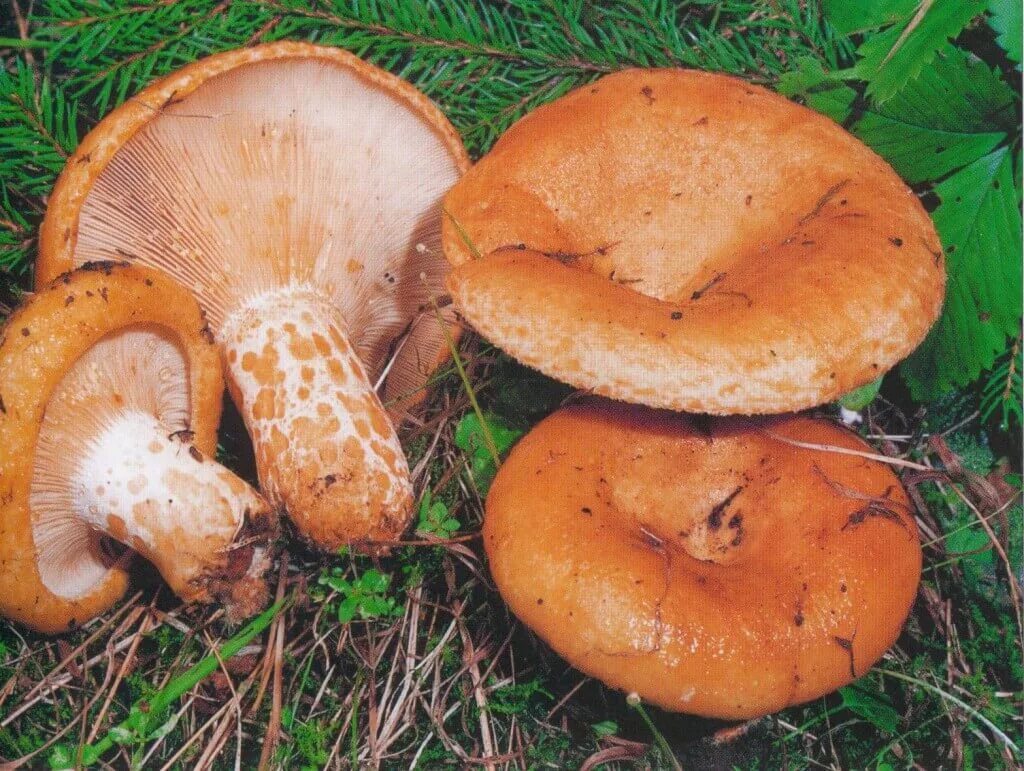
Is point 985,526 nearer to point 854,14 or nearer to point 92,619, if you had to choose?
point 854,14

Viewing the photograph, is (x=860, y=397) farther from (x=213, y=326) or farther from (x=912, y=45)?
(x=213, y=326)

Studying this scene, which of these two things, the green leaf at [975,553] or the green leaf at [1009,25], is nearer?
the green leaf at [1009,25]

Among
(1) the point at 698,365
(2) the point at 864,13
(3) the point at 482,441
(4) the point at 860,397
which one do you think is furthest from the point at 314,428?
(2) the point at 864,13

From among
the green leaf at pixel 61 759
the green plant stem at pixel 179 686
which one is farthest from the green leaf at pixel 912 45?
the green leaf at pixel 61 759

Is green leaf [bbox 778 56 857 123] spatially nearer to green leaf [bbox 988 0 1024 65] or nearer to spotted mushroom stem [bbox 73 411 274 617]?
green leaf [bbox 988 0 1024 65]

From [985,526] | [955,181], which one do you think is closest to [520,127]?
[955,181]

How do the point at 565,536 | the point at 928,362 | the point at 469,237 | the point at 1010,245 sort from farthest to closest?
1. the point at 928,362
2. the point at 1010,245
3. the point at 469,237
4. the point at 565,536

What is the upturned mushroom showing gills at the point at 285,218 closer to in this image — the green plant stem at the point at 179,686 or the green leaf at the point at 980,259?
the green plant stem at the point at 179,686
